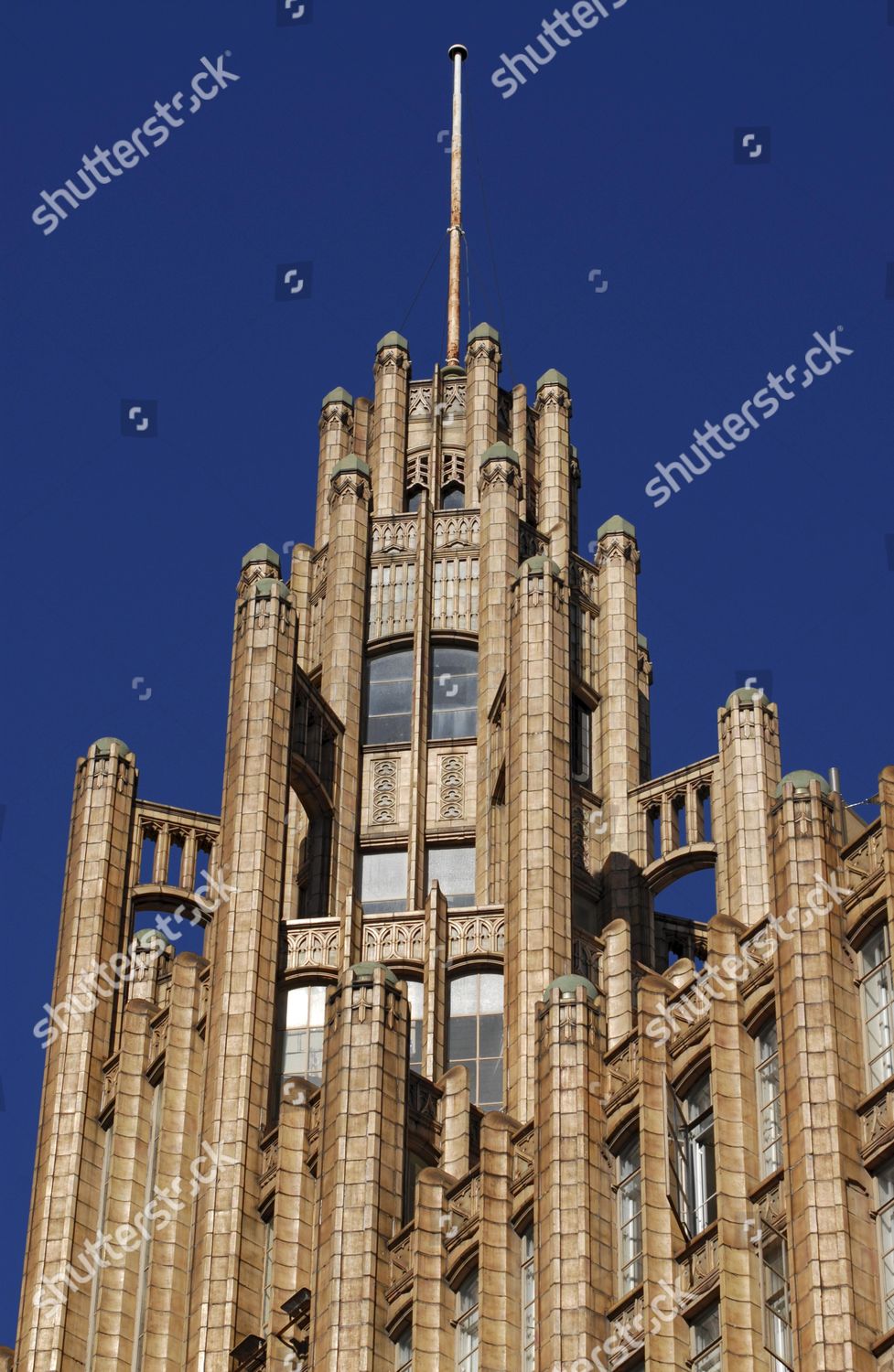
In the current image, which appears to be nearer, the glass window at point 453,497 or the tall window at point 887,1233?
the tall window at point 887,1233

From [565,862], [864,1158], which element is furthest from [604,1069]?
[565,862]

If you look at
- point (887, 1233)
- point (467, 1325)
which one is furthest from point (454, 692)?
point (887, 1233)

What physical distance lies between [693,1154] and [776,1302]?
4737 mm

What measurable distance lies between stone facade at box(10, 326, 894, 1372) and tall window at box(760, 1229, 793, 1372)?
0.29 feet

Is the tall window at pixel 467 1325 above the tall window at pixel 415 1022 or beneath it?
beneath

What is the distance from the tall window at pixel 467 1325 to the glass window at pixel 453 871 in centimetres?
2041

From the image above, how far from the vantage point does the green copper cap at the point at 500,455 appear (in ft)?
296

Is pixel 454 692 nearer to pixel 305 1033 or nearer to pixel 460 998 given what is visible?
pixel 460 998

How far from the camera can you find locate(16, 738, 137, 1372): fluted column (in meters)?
75.1

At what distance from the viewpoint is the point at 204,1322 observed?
233ft

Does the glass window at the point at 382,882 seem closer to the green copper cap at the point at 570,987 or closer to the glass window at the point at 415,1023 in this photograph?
the glass window at the point at 415,1023

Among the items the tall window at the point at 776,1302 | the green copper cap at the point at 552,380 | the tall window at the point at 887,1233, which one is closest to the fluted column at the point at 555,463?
the green copper cap at the point at 552,380

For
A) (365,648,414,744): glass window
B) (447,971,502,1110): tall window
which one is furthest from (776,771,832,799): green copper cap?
(365,648,414,744): glass window

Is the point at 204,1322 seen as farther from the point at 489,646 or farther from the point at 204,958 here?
the point at 489,646
